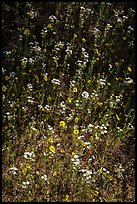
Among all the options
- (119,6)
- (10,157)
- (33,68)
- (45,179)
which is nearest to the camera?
(45,179)

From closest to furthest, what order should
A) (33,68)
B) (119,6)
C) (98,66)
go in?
(33,68)
(98,66)
(119,6)

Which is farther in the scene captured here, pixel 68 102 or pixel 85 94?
pixel 68 102

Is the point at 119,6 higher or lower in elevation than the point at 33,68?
higher

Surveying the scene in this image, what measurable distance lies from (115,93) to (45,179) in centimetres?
199

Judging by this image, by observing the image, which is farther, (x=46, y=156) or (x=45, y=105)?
(x=45, y=105)

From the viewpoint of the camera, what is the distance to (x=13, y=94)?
496 centimetres

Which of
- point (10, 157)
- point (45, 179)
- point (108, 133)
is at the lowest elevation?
point (45, 179)

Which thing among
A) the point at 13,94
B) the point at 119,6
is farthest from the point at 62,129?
the point at 119,6

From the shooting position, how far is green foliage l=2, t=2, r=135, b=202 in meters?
4.44

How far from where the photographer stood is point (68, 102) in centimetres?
527

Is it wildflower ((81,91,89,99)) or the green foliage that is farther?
wildflower ((81,91,89,99))

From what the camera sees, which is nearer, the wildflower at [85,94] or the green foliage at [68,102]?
the green foliage at [68,102]

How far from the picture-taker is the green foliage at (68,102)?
4.44 m

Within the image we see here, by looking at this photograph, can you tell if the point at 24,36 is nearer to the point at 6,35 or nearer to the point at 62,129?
the point at 6,35
